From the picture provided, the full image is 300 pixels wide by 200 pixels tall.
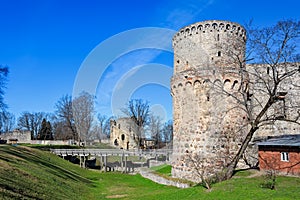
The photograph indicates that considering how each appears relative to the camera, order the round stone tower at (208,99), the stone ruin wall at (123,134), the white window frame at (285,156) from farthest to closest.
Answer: the stone ruin wall at (123,134) < the round stone tower at (208,99) < the white window frame at (285,156)

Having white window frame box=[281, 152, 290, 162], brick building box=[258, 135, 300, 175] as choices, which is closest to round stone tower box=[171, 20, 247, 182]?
brick building box=[258, 135, 300, 175]

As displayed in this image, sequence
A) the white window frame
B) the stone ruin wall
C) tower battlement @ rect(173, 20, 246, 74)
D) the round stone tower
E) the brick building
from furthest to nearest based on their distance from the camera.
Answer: the stone ruin wall, tower battlement @ rect(173, 20, 246, 74), the round stone tower, the white window frame, the brick building

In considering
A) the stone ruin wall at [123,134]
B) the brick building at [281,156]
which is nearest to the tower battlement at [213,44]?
the brick building at [281,156]

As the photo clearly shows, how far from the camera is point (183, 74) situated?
20.2 m

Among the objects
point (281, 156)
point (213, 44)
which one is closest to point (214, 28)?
point (213, 44)

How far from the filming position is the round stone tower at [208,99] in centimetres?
1875

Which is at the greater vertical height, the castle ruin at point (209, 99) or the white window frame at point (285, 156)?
the castle ruin at point (209, 99)

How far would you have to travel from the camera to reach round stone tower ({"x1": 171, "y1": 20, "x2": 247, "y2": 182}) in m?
18.7

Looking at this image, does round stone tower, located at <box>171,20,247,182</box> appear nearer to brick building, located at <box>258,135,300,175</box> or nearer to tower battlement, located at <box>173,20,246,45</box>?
tower battlement, located at <box>173,20,246,45</box>

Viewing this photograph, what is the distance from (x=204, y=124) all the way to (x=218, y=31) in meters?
6.76

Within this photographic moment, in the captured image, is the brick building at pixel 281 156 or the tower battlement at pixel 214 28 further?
the tower battlement at pixel 214 28

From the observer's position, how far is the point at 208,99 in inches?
754

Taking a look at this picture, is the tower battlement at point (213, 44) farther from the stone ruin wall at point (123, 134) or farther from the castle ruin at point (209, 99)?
the stone ruin wall at point (123, 134)

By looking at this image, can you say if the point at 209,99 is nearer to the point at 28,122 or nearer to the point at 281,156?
the point at 281,156
